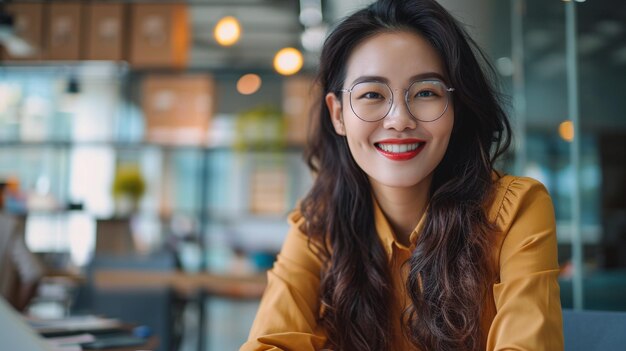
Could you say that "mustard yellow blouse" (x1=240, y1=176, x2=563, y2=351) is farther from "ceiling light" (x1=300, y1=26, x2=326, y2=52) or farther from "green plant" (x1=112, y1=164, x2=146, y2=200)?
"ceiling light" (x1=300, y1=26, x2=326, y2=52)

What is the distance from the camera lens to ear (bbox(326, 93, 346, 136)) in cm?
146

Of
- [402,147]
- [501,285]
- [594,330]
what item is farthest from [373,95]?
[594,330]

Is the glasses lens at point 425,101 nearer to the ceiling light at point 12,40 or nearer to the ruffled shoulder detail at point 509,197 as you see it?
the ruffled shoulder detail at point 509,197

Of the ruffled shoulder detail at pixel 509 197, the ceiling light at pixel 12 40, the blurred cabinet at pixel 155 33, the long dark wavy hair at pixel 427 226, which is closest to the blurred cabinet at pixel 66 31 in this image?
the ceiling light at pixel 12 40

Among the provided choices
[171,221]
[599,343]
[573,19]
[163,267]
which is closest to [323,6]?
[171,221]

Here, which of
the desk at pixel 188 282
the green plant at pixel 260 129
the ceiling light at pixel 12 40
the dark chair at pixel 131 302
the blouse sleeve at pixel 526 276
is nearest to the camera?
the blouse sleeve at pixel 526 276

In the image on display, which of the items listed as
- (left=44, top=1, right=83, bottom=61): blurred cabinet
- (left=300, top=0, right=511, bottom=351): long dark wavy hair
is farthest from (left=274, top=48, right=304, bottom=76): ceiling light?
(left=300, top=0, right=511, bottom=351): long dark wavy hair

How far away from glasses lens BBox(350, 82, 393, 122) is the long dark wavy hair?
0.34 ft

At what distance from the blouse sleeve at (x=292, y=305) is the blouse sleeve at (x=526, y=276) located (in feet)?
1.19

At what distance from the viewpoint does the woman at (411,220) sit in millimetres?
1266

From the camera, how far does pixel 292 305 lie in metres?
1.36

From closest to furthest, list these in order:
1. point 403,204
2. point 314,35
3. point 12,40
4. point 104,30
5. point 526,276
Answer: point 526,276 < point 403,204 < point 12,40 < point 104,30 < point 314,35

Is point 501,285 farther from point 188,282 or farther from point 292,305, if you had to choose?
point 188,282

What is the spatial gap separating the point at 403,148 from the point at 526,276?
0.33 meters
